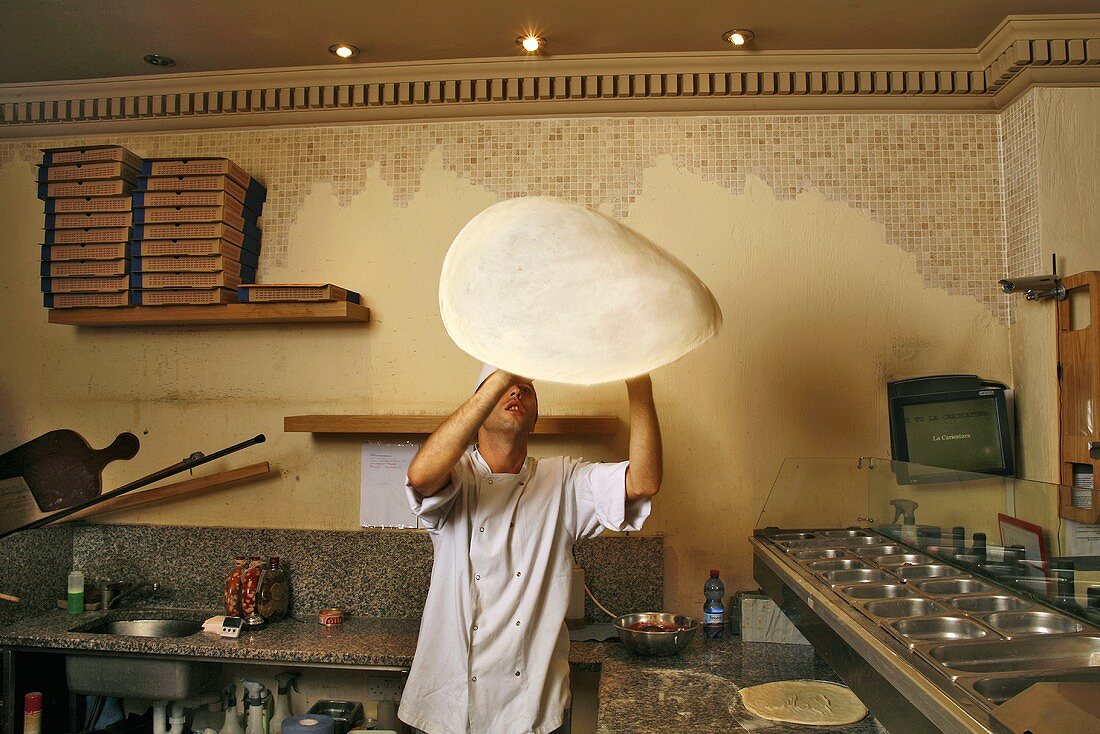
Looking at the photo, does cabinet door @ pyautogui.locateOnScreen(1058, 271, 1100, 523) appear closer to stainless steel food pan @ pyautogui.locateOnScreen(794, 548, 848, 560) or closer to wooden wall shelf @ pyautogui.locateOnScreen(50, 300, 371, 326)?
stainless steel food pan @ pyautogui.locateOnScreen(794, 548, 848, 560)

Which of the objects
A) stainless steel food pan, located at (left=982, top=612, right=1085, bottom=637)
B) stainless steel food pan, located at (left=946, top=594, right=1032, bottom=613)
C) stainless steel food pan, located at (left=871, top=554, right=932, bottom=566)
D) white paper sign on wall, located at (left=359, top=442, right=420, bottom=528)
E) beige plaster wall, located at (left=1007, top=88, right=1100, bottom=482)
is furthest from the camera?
white paper sign on wall, located at (left=359, top=442, right=420, bottom=528)

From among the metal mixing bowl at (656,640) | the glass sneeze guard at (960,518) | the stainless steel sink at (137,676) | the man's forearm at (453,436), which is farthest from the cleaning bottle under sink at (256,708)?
the glass sneeze guard at (960,518)

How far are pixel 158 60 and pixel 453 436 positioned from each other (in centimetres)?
203

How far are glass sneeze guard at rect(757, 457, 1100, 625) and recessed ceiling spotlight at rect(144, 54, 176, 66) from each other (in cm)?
249

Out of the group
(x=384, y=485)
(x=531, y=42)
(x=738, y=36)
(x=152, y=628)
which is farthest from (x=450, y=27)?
(x=152, y=628)

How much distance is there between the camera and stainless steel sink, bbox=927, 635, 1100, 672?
1221 mm

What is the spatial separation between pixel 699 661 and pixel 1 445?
8.85 ft

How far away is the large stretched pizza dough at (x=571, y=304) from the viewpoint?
3.76 feet

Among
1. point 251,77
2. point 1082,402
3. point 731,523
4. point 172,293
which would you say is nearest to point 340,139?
point 251,77

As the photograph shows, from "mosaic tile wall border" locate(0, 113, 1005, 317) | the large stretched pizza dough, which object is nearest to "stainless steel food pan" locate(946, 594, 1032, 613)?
the large stretched pizza dough

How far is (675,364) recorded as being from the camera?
109 inches

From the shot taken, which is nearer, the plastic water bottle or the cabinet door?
the cabinet door

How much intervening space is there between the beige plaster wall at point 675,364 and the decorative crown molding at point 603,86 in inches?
4.7

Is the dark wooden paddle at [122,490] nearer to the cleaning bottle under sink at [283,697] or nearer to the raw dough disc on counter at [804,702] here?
the cleaning bottle under sink at [283,697]
